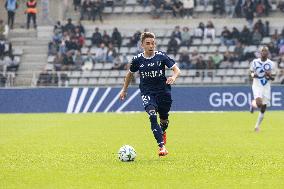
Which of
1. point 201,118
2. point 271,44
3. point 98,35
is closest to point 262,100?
point 201,118

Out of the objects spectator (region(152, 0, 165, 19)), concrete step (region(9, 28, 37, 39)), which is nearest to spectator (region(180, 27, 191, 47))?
spectator (region(152, 0, 165, 19))

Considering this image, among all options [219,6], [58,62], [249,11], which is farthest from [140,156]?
[219,6]

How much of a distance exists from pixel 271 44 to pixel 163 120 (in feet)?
81.7

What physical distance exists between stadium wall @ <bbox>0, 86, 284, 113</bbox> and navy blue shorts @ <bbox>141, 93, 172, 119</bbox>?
67.0 ft

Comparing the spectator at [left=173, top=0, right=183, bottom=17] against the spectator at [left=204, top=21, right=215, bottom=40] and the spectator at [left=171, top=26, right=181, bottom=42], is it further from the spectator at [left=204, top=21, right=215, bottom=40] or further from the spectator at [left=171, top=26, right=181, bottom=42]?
the spectator at [left=204, top=21, right=215, bottom=40]

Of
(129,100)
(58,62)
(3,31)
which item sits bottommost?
(129,100)

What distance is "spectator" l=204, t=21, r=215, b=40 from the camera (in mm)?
A: 41969

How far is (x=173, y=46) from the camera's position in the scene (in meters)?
41.3

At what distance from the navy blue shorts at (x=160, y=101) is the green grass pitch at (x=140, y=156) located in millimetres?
827

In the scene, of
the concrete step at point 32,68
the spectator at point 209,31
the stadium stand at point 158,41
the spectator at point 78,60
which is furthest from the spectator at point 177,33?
the concrete step at point 32,68

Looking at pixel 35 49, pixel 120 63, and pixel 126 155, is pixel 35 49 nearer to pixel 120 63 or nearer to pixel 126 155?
pixel 120 63

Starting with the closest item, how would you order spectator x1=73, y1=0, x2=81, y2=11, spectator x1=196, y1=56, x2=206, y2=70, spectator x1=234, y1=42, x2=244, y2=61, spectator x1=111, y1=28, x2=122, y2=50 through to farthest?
1. spectator x1=196, y1=56, x2=206, y2=70
2. spectator x1=234, y1=42, x2=244, y2=61
3. spectator x1=111, y1=28, x2=122, y2=50
4. spectator x1=73, y1=0, x2=81, y2=11

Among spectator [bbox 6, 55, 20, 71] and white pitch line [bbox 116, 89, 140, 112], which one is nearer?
white pitch line [bbox 116, 89, 140, 112]

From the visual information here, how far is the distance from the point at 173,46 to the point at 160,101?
26.1 m
